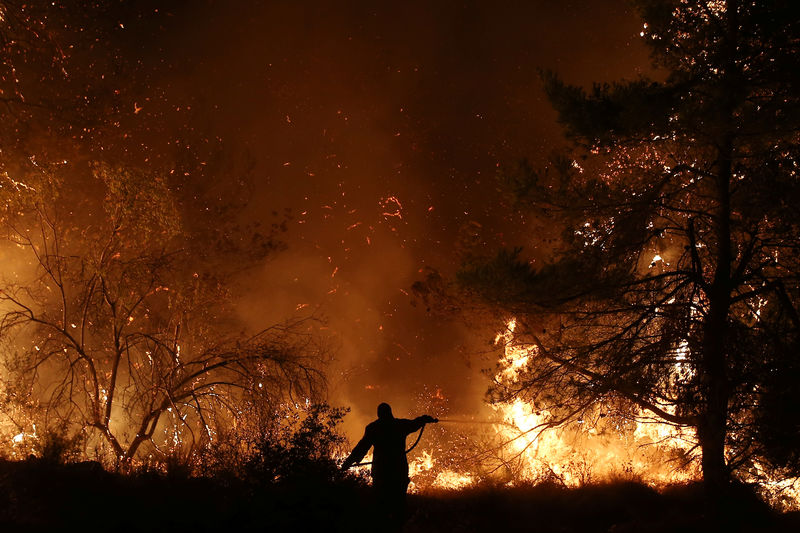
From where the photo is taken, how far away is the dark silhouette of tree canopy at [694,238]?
8.84 m

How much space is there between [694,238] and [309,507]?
24.3 ft

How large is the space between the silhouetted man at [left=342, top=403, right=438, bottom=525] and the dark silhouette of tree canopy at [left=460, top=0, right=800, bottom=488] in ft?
10.0

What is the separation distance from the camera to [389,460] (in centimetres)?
729

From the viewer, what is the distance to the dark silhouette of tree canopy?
29.0ft

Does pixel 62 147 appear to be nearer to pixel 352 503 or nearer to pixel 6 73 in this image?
pixel 6 73

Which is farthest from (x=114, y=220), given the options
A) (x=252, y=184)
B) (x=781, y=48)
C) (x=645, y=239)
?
(x=781, y=48)

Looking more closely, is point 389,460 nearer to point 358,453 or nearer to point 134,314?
point 358,453

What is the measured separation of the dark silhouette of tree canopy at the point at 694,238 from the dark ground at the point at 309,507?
3.24 ft

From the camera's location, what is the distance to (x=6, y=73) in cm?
1523

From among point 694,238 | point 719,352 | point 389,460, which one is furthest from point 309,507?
point 694,238

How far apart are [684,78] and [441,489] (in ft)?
28.4

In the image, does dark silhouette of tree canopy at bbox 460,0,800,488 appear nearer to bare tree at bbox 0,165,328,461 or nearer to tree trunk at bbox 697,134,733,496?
tree trunk at bbox 697,134,733,496

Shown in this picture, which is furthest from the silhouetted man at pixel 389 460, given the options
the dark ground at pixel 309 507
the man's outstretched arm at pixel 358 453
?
the dark ground at pixel 309 507

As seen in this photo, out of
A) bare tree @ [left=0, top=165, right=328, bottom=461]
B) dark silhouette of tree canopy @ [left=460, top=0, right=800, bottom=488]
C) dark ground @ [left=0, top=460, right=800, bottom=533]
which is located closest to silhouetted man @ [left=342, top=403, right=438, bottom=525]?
dark ground @ [left=0, top=460, right=800, bottom=533]
